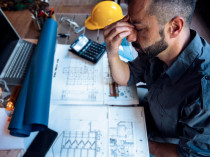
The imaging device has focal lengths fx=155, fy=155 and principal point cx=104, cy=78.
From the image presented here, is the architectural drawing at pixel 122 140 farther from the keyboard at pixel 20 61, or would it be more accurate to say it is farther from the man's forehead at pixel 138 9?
the keyboard at pixel 20 61

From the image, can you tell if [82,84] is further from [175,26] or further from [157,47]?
[175,26]

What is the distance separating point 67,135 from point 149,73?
54cm

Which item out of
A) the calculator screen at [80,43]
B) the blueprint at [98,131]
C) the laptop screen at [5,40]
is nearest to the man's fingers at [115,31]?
the calculator screen at [80,43]

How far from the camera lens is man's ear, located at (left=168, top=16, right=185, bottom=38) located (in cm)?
61

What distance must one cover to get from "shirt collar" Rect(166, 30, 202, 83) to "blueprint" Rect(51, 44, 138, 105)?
0.23 metres

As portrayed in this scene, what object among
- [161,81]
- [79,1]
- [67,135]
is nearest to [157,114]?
[161,81]

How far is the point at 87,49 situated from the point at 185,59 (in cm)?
58

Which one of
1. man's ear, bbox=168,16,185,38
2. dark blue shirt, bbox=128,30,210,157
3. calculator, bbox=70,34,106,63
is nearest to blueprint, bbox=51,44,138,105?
calculator, bbox=70,34,106,63

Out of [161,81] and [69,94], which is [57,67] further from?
[161,81]

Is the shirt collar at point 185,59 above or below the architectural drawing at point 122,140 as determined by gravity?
above

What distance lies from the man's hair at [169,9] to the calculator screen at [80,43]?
53 centimetres

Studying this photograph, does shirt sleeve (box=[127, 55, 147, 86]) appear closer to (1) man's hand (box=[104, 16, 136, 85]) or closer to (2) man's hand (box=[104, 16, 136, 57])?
(1) man's hand (box=[104, 16, 136, 85])

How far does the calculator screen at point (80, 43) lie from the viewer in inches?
39.8

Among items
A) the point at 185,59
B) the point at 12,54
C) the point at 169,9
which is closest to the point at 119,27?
the point at 169,9
